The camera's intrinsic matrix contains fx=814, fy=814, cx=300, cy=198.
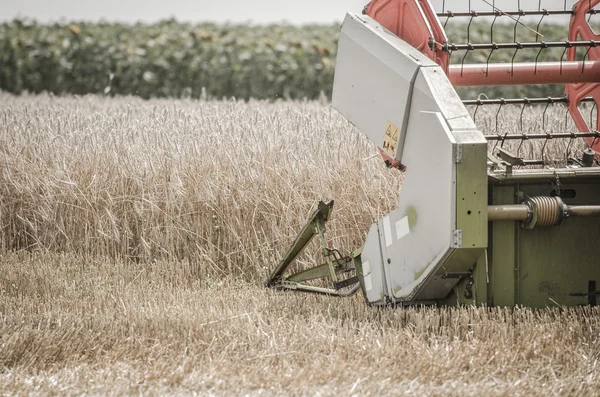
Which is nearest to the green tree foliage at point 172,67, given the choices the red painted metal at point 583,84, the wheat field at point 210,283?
the wheat field at point 210,283

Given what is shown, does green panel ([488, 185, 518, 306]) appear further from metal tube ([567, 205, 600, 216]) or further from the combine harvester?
metal tube ([567, 205, 600, 216])

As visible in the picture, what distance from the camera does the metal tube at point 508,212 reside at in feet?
13.3

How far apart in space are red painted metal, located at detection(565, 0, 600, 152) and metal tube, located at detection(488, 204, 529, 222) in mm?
1384

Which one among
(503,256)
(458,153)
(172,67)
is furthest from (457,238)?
(172,67)

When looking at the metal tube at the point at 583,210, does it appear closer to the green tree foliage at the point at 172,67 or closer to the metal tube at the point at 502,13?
the metal tube at the point at 502,13

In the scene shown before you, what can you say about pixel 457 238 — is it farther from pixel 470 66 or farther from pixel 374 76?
pixel 470 66

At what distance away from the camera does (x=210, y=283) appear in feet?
19.0

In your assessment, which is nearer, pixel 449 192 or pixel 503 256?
pixel 449 192

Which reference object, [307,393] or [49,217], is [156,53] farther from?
[307,393]

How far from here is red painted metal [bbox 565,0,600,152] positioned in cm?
523

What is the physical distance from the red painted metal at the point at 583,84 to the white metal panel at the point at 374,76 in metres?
1.44

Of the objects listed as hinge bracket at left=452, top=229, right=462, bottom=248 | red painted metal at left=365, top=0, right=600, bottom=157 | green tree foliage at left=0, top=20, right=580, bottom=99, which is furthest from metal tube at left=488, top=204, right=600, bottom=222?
green tree foliage at left=0, top=20, right=580, bottom=99

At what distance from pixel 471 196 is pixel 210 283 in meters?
2.52

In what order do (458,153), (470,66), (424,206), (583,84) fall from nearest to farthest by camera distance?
(458,153) → (424,206) → (470,66) → (583,84)
